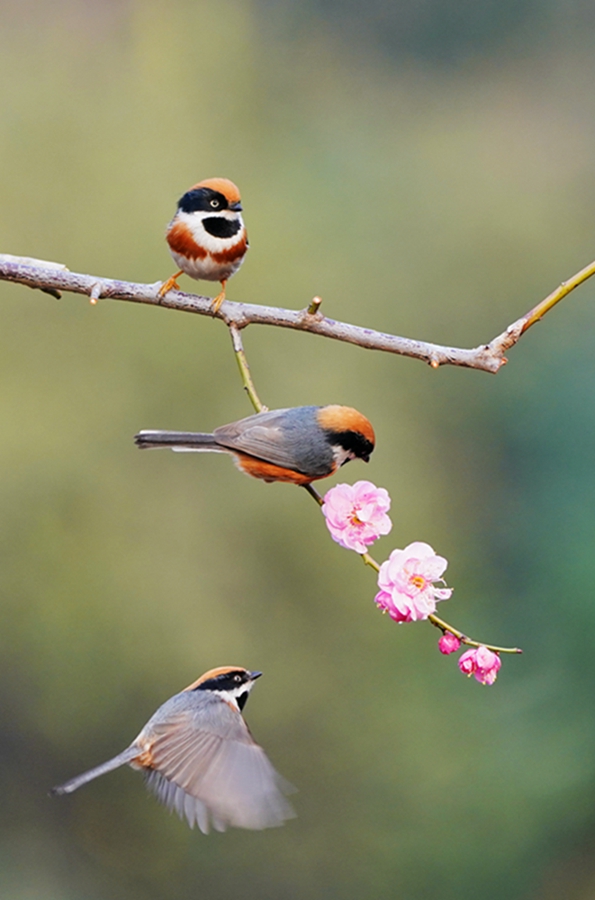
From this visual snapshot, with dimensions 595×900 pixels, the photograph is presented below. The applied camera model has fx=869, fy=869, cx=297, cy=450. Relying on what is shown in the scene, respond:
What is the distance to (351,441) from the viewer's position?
54.4 inches

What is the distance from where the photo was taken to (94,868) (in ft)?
14.0

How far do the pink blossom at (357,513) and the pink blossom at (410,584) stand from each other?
5 centimetres

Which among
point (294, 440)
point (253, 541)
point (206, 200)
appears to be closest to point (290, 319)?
point (294, 440)

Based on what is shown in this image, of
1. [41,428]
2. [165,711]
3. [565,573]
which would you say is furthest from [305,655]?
[165,711]

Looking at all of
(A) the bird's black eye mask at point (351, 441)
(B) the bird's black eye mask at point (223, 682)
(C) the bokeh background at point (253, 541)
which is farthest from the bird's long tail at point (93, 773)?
(C) the bokeh background at point (253, 541)

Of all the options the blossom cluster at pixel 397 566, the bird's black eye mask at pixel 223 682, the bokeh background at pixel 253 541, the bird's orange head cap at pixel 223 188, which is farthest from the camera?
the bokeh background at pixel 253 541

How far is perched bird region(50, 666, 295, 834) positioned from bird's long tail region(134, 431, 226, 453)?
0.37m

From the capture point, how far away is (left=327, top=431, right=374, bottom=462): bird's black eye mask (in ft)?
4.50

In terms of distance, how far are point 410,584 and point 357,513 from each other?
0.12 meters

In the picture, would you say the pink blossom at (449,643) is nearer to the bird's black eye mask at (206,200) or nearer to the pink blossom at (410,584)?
the pink blossom at (410,584)

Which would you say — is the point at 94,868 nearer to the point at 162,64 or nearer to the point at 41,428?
the point at 41,428

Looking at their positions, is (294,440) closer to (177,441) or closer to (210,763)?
(177,441)

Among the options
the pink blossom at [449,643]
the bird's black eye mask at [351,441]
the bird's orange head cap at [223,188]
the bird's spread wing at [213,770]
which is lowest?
the bird's spread wing at [213,770]

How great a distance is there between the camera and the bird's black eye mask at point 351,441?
137cm
